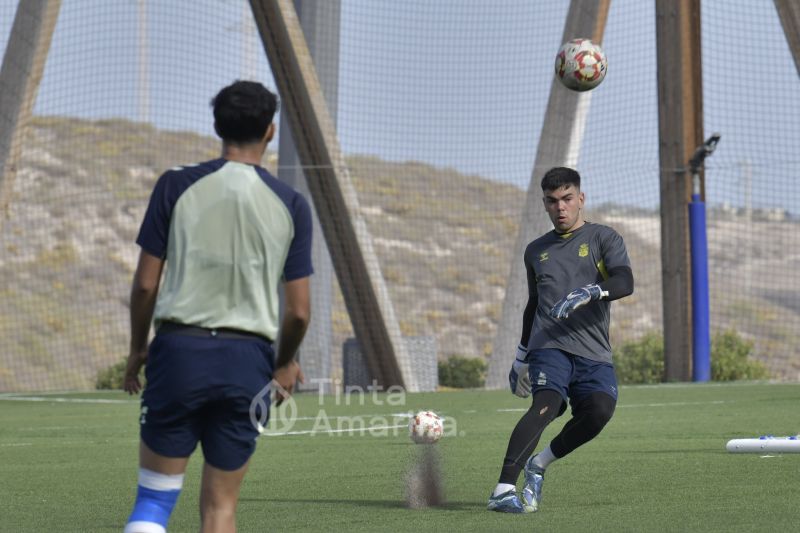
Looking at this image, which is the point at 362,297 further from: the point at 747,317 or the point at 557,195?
the point at 747,317

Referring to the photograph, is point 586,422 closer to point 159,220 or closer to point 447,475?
point 447,475

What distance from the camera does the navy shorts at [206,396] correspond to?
423 centimetres

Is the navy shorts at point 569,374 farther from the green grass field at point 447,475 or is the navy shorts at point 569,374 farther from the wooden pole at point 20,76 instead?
the wooden pole at point 20,76

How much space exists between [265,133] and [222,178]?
205 millimetres

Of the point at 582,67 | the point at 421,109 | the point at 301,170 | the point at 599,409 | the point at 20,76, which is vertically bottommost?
the point at 599,409

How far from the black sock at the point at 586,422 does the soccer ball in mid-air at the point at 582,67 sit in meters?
4.76

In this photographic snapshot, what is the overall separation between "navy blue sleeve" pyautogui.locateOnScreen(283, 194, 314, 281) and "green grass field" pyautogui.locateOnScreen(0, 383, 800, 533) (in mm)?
2070

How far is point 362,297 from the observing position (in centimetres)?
1825

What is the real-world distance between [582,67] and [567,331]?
4.62 m

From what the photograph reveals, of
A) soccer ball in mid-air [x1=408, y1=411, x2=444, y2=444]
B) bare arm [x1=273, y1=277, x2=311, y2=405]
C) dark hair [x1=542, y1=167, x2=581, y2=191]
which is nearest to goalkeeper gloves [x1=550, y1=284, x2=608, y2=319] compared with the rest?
A: dark hair [x1=542, y1=167, x2=581, y2=191]

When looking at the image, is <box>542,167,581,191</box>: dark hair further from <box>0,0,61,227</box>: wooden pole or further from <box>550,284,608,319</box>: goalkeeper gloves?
<box>0,0,61,227</box>: wooden pole

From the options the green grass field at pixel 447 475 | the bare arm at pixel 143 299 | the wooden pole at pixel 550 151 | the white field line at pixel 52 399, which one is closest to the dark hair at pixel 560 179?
the green grass field at pixel 447 475

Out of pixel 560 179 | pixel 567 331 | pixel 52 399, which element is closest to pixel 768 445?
pixel 567 331

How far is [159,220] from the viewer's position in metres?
4.30
